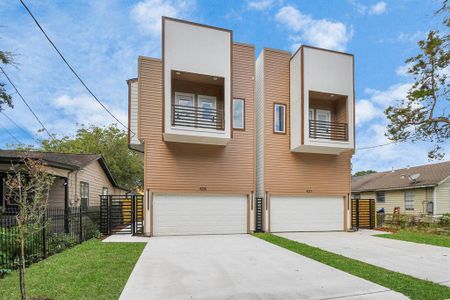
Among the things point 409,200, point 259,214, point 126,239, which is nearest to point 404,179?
point 409,200

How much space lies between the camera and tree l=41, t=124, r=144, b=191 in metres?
26.9

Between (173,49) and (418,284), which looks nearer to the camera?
(418,284)

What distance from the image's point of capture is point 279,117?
13.8 meters

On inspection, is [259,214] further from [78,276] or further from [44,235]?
[78,276]

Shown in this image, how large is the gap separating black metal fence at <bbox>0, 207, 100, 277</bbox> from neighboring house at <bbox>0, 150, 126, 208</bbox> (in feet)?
5.28

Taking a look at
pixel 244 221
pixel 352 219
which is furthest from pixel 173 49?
pixel 352 219

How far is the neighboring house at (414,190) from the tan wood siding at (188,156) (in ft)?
49.4

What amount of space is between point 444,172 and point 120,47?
890 inches

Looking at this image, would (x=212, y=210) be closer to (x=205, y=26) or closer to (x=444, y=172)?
(x=205, y=26)

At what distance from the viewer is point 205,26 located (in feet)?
39.3

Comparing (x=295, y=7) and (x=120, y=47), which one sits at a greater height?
(x=295, y=7)

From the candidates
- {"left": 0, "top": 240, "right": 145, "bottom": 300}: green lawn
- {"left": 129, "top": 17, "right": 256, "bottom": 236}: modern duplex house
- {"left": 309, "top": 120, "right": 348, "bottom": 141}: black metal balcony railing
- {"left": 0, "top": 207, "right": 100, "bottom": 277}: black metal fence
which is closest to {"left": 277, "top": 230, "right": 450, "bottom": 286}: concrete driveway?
{"left": 129, "top": 17, "right": 256, "bottom": 236}: modern duplex house

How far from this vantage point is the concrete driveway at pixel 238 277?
15.8ft

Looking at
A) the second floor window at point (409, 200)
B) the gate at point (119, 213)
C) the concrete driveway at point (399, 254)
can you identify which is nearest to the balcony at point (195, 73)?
the gate at point (119, 213)
